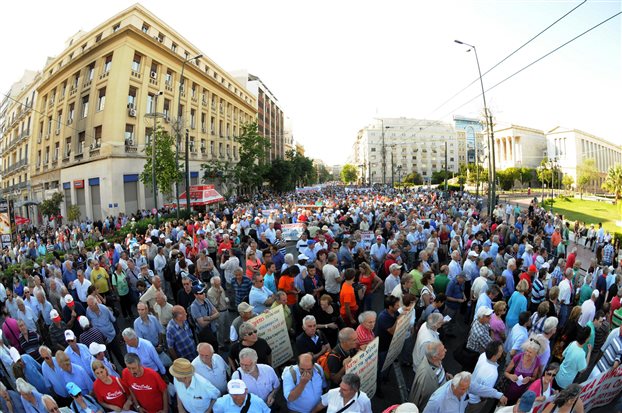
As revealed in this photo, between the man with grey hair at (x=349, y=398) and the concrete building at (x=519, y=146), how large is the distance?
111m

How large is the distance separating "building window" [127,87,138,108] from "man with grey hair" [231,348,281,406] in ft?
102

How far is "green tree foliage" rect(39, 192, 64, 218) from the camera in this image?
30219 millimetres

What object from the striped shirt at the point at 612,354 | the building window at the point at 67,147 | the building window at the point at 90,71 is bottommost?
the striped shirt at the point at 612,354

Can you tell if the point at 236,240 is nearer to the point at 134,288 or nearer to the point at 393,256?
the point at 134,288

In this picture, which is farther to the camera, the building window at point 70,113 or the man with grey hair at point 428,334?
the building window at point 70,113

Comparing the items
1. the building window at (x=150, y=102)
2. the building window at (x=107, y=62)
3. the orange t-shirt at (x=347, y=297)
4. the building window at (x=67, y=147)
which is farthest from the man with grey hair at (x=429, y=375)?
the building window at (x=67, y=147)

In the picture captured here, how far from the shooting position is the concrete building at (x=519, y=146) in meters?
100

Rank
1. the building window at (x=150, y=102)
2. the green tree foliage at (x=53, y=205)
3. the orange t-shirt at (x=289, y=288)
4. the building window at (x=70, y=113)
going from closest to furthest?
the orange t-shirt at (x=289, y=288) → the green tree foliage at (x=53, y=205) → the building window at (x=150, y=102) → the building window at (x=70, y=113)

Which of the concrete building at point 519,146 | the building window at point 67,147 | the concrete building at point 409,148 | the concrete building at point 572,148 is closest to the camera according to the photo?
the building window at point 67,147

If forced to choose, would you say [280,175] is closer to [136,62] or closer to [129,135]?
[129,135]

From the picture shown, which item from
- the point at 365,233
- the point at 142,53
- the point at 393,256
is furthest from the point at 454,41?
the point at 142,53

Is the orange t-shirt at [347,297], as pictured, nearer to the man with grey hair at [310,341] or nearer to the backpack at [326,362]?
the man with grey hair at [310,341]

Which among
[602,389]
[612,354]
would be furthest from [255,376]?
[612,354]

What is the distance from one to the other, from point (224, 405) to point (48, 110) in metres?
43.2
